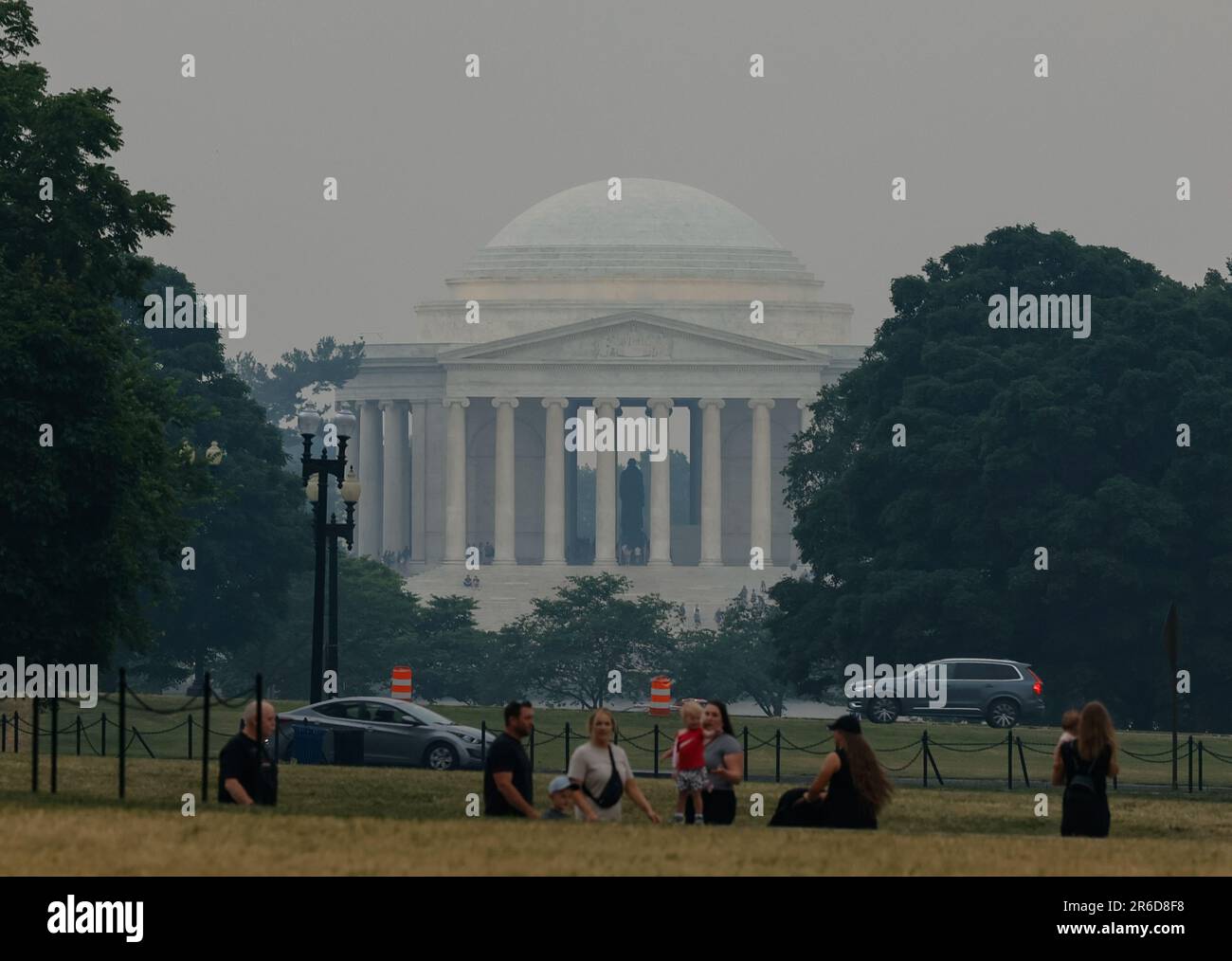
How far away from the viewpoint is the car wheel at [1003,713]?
69.9 meters

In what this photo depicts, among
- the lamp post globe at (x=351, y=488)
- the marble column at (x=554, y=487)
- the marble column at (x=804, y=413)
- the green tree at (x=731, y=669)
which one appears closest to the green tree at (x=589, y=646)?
the green tree at (x=731, y=669)

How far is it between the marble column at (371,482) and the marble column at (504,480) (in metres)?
8.32

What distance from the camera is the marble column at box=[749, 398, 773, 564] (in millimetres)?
149875

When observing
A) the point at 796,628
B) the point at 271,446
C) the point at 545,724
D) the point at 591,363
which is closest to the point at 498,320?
the point at 591,363

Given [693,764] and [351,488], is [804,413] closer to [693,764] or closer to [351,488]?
[351,488]

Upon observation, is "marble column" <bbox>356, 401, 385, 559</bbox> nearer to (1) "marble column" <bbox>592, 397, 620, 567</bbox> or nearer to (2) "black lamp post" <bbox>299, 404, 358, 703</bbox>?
(1) "marble column" <bbox>592, 397, 620, 567</bbox>

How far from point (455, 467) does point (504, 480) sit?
8.36ft


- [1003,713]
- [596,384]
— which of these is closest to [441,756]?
[1003,713]

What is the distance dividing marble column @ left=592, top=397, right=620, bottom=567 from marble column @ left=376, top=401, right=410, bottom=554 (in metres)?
11.7

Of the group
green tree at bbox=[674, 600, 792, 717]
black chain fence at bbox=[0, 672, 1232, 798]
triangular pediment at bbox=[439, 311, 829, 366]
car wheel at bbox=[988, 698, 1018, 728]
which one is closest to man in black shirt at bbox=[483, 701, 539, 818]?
black chain fence at bbox=[0, 672, 1232, 798]

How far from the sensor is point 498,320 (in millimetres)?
155125
